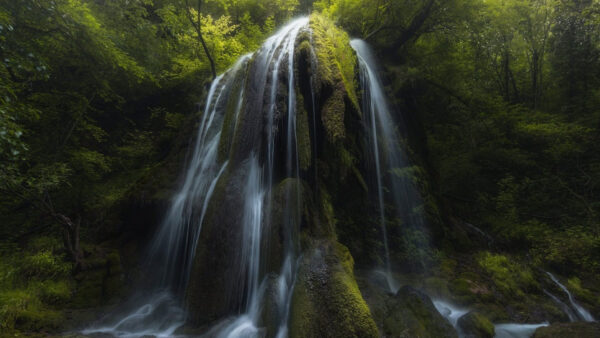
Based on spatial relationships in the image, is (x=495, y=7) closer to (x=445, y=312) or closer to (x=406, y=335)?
(x=445, y=312)

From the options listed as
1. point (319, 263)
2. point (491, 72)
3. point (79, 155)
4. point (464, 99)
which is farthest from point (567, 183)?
point (79, 155)

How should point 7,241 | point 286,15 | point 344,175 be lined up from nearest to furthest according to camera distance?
1. point 344,175
2. point 7,241
3. point 286,15

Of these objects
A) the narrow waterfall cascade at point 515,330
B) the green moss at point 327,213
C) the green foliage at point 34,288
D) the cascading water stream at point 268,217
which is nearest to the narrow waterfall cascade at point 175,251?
the green foliage at point 34,288

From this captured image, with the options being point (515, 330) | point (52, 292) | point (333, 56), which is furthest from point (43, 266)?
point (515, 330)

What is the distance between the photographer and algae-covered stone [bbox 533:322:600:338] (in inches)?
145

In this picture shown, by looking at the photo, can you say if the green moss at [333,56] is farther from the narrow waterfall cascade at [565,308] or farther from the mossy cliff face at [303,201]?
the narrow waterfall cascade at [565,308]

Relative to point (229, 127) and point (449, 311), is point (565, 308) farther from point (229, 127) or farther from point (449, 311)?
point (229, 127)

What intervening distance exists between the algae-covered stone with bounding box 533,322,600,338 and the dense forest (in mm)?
36

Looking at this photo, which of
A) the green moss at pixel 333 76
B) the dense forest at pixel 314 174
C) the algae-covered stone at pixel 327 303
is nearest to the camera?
the algae-covered stone at pixel 327 303

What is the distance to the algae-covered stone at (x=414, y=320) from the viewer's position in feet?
11.0

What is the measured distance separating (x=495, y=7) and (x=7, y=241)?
643 inches

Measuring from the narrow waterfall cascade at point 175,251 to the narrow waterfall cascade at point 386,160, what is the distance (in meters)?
3.56

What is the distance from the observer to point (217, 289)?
388 centimetres

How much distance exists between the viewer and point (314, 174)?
4582 millimetres
